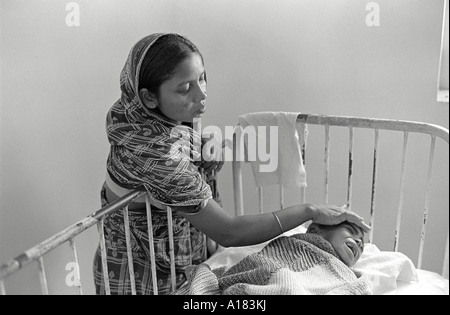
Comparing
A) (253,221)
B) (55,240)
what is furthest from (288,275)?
(55,240)

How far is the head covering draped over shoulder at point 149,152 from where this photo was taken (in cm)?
112

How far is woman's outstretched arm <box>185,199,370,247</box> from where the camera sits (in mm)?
1166

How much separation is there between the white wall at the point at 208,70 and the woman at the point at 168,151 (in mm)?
465

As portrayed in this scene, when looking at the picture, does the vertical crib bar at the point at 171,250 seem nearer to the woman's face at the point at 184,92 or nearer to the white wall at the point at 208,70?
the woman's face at the point at 184,92

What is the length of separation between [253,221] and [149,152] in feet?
0.90

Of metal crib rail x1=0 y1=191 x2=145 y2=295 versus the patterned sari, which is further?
the patterned sari

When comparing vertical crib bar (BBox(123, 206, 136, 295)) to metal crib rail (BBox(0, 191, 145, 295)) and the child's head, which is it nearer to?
metal crib rail (BBox(0, 191, 145, 295))

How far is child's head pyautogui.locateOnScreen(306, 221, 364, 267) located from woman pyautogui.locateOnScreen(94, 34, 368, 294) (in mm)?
22

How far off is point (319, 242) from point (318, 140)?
56 cm

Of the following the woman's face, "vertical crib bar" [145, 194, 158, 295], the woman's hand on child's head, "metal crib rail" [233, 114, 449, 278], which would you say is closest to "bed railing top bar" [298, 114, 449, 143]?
"metal crib rail" [233, 114, 449, 278]

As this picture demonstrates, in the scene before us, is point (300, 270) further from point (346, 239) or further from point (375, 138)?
point (375, 138)

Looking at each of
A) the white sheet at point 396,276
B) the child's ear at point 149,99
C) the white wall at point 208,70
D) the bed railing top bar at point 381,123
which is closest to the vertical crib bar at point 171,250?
the white sheet at point 396,276

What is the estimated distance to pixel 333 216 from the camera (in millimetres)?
1186
